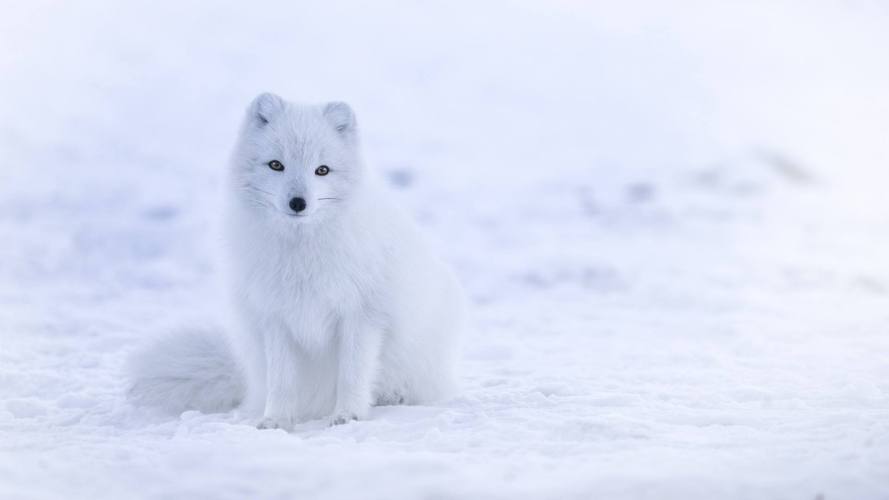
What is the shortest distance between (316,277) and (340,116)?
63cm

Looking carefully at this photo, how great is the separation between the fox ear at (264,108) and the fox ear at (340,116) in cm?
18

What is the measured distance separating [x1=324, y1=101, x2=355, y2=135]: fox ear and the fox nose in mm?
427

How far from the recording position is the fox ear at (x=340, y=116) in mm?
3506

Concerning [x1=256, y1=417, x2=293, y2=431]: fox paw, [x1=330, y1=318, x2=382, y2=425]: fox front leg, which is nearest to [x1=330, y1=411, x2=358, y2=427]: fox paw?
[x1=330, y1=318, x2=382, y2=425]: fox front leg

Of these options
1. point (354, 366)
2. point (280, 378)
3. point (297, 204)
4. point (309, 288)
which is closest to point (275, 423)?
point (280, 378)

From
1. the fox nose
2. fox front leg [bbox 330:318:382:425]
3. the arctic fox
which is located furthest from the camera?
fox front leg [bbox 330:318:382:425]

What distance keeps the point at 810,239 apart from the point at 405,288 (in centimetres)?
809

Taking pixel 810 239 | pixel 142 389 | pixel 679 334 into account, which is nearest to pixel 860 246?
pixel 810 239

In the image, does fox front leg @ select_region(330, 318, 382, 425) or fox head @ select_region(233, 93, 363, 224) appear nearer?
fox head @ select_region(233, 93, 363, 224)

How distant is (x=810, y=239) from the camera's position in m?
10.4

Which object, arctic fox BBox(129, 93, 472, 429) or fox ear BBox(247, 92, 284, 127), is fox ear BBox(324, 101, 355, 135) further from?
fox ear BBox(247, 92, 284, 127)

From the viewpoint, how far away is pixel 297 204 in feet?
10.5

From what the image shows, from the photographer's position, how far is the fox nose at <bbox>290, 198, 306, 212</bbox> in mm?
3203

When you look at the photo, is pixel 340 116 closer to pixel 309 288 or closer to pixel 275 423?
pixel 309 288
